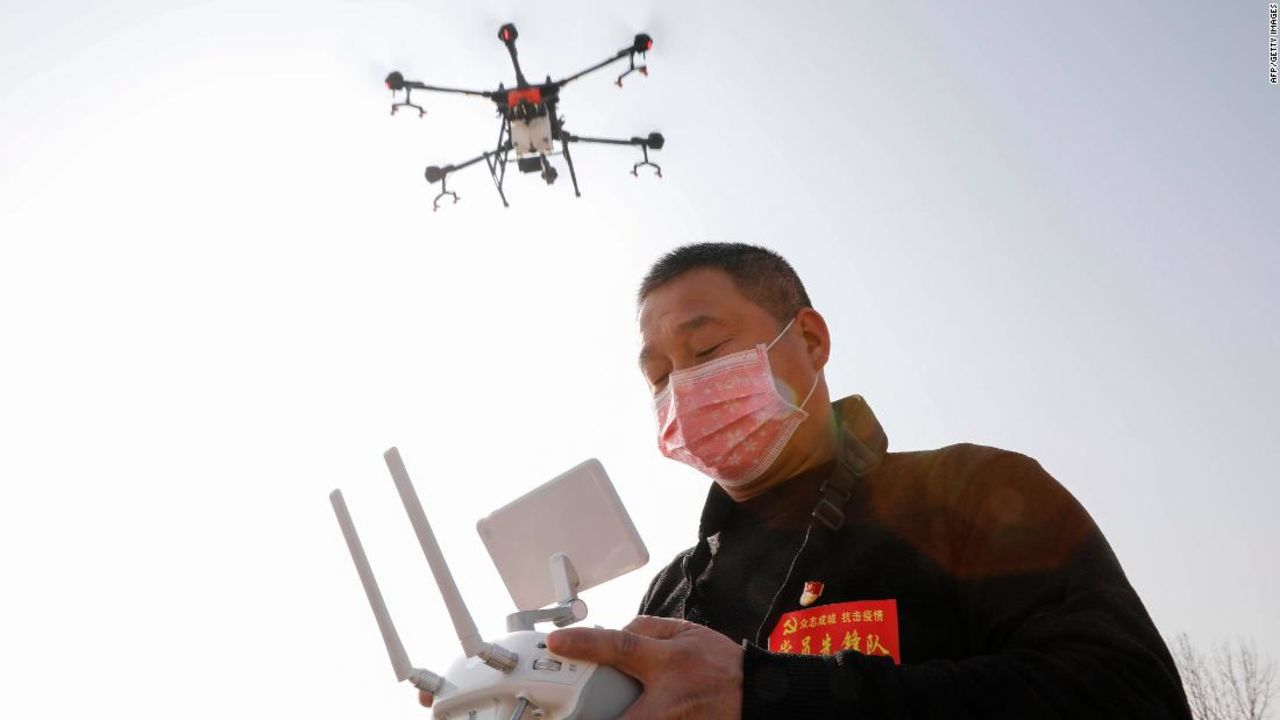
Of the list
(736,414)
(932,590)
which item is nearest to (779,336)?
(736,414)

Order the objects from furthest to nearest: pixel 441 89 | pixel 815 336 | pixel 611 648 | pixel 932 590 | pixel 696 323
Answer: pixel 441 89 < pixel 815 336 < pixel 696 323 < pixel 932 590 < pixel 611 648

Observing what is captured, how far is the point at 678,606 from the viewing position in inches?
113

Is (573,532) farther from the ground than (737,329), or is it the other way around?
(737,329)

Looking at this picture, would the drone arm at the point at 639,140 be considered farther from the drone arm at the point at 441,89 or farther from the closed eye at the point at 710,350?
the closed eye at the point at 710,350

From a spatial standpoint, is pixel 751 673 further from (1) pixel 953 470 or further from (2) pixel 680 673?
(1) pixel 953 470

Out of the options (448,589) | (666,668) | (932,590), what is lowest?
(932,590)

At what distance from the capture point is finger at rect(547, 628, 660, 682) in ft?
A: 5.25

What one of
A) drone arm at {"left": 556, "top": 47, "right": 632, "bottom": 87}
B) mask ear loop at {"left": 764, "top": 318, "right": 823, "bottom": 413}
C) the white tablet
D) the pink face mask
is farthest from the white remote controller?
drone arm at {"left": 556, "top": 47, "right": 632, "bottom": 87}

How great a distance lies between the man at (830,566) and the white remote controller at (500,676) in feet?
0.14

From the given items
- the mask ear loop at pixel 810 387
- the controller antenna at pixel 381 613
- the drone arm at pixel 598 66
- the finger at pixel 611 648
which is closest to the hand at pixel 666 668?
the finger at pixel 611 648

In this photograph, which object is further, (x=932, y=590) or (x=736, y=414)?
(x=736, y=414)

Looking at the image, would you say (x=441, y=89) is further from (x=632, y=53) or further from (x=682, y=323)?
(x=682, y=323)

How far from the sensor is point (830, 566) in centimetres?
235

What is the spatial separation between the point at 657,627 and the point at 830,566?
2.62 ft
